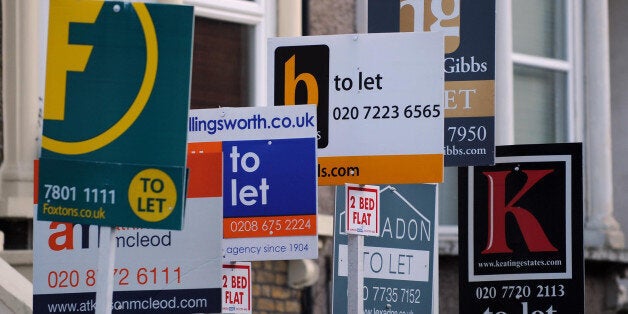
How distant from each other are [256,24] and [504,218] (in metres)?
4.18

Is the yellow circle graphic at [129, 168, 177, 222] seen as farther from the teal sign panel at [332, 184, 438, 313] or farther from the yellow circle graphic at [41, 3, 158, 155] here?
the teal sign panel at [332, 184, 438, 313]

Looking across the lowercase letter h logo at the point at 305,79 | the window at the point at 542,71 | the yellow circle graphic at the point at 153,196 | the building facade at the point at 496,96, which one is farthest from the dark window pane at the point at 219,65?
the yellow circle graphic at the point at 153,196

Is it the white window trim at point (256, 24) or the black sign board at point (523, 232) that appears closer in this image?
the black sign board at point (523, 232)

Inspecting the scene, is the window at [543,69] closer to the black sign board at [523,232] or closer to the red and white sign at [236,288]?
the black sign board at [523,232]

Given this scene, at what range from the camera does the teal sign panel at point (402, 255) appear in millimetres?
9586

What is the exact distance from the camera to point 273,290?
12.8 metres

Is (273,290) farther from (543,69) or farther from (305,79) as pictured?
(305,79)

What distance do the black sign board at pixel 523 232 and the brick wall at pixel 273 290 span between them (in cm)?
346

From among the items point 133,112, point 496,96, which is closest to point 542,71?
point 496,96

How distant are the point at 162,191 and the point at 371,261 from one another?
354 centimetres

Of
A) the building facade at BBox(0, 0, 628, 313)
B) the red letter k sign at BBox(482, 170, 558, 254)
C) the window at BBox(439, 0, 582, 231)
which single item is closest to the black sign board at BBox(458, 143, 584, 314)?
the red letter k sign at BBox(482, 170, 558, 254)

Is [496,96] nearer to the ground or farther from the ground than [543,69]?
nearer to the ground

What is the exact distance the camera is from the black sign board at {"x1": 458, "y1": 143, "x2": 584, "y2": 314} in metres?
9.22

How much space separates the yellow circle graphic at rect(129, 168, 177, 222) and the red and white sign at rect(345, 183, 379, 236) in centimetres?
174
